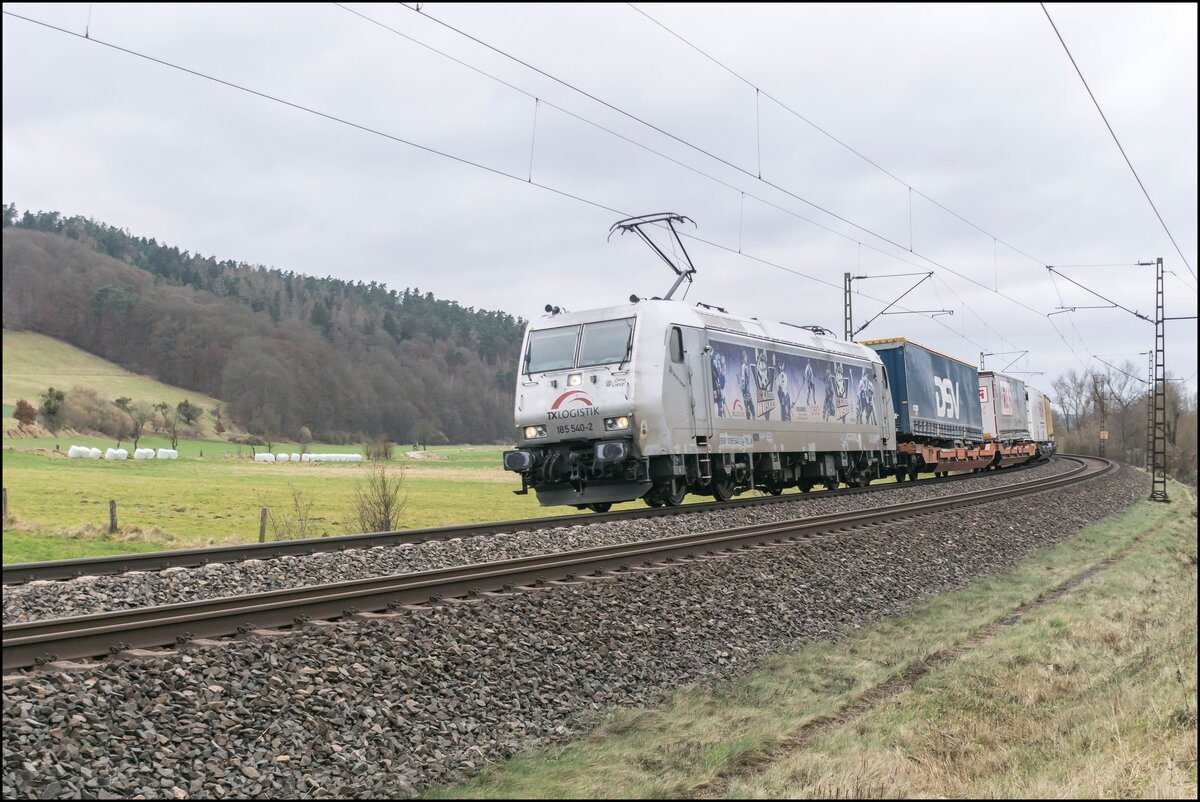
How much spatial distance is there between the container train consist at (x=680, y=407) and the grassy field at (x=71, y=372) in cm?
6064

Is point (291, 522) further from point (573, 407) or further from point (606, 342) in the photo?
point (606, 342)

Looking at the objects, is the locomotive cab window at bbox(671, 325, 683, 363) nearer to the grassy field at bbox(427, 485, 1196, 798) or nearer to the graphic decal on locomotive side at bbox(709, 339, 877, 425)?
the graphic decal on locomotive side at bbox(709, 339, 877, 425)

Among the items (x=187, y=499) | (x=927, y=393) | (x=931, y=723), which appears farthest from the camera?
(x=927, y=393)

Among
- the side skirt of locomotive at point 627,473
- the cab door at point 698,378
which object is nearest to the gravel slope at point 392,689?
the side skirt of locomotive at point 627,473

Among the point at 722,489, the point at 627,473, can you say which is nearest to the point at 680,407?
the point at 627,473

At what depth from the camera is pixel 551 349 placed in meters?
17.8

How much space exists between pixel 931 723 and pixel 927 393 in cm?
2669

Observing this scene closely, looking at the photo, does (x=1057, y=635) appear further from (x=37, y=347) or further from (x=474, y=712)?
(x=37, y=347)

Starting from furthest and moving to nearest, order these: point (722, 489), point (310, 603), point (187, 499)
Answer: point (187, 499) → point (722, 489) → point (310, 603)

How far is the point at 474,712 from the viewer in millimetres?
6547

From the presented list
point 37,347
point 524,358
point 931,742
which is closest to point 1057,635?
point 931,742

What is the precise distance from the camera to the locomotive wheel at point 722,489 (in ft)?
64.4

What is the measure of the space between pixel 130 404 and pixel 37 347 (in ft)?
79.7

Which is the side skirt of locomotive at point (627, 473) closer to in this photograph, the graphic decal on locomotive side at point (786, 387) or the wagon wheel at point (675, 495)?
the wagon wheel at point (675, 495)
